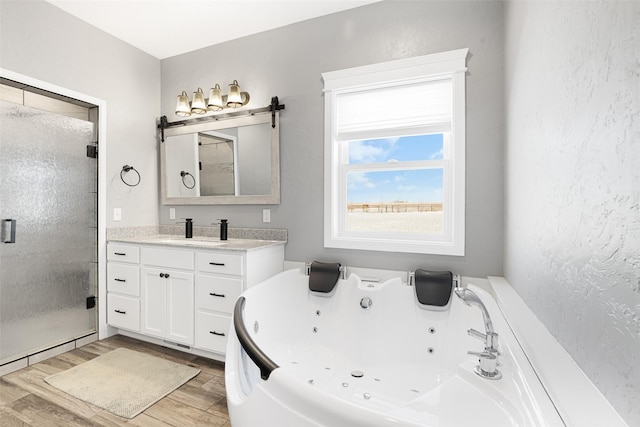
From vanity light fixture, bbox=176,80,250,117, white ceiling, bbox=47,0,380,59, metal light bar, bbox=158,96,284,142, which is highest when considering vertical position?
white ceiling, bbox=47,0,380,59

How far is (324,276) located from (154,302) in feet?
4.82

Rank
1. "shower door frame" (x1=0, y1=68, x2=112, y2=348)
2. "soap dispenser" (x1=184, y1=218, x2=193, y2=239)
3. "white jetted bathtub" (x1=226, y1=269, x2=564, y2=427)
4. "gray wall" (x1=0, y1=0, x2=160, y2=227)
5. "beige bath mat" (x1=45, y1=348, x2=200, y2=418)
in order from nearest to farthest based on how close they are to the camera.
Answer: "white jetted bathtub" (x1=226, y1=269, x2=564, y2=427), "beige bath mat" (x1=45, y1=348, x2=200, y2=418), "gray wall" (x1=0, y1=0, x2=160, y2=227), "shower door frame" (x1=0, y1=68, x2=112, y2=348), "soap dispenser" (x1=184, y1=218, x2=193, y2=239)

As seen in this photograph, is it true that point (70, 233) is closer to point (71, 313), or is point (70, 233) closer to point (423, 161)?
point (71, 313)

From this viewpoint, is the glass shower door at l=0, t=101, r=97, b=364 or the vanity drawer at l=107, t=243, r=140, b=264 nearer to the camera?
the glass shower door at l=0, t=101, r=97, b=364

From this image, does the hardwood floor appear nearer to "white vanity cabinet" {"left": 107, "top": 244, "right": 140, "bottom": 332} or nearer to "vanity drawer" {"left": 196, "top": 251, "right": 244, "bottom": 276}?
"white vanity cabinet" {"left": 107, "top": 244, "right": 140, "bottom": 332}

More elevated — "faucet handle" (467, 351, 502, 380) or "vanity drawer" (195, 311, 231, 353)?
"faucet handle" (467, 351, 502, 380)

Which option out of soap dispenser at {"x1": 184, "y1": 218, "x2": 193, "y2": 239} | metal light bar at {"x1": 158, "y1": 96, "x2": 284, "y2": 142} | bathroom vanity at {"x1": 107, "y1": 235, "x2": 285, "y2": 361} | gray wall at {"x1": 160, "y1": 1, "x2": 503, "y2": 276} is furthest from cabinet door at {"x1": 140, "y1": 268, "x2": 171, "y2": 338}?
metal light bar at {"x1": 158, "y1": 96, "x2": 284, "y2": 142}

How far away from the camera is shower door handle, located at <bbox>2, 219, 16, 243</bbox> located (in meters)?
2.29

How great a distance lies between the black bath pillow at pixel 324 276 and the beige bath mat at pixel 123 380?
1.05 metres

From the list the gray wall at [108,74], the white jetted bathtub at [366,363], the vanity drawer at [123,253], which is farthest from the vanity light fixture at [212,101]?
the white jetted bathtub at [366,363]

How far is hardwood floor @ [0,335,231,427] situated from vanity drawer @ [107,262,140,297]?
625mm

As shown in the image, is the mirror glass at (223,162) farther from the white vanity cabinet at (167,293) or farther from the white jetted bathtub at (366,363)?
the white jetted bathtub at (366,363)

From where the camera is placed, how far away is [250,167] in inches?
116

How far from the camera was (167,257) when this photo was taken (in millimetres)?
2602
